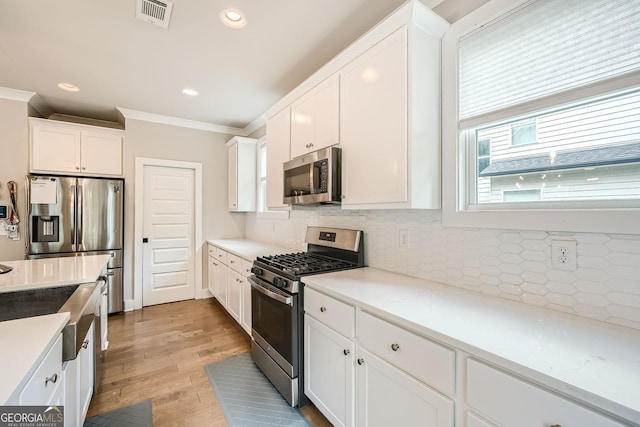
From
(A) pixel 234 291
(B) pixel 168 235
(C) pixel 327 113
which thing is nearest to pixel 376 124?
(C) pixel 327 113

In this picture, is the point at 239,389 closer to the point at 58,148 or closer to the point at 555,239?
the point at 555,239

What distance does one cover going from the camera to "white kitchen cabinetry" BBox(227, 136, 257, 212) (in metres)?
4.05

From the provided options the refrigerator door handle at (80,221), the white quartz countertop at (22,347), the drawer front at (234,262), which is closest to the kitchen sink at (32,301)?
the white quartz countertop at (22,347)

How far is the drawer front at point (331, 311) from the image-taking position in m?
1.46

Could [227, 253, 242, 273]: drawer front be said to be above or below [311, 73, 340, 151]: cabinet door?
below

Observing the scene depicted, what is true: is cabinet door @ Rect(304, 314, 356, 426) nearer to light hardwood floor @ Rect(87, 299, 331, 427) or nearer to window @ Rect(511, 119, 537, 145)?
light hardwood floor @ Rect(87, 299, 331, 427)

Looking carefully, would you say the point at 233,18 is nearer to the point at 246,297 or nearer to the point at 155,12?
the point at 155,12

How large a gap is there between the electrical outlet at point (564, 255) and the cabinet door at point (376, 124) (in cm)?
69

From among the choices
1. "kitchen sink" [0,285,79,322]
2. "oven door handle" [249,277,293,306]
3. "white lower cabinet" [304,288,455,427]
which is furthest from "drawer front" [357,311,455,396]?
"kitchen sink" [0,285,79,322]

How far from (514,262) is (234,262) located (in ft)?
8.36

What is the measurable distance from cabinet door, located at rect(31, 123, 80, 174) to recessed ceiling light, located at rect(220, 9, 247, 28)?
288 centimetres

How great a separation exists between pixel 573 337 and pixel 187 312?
388cm

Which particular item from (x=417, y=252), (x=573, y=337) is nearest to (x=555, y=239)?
(x=573, y=337)

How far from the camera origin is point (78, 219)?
131 inches
